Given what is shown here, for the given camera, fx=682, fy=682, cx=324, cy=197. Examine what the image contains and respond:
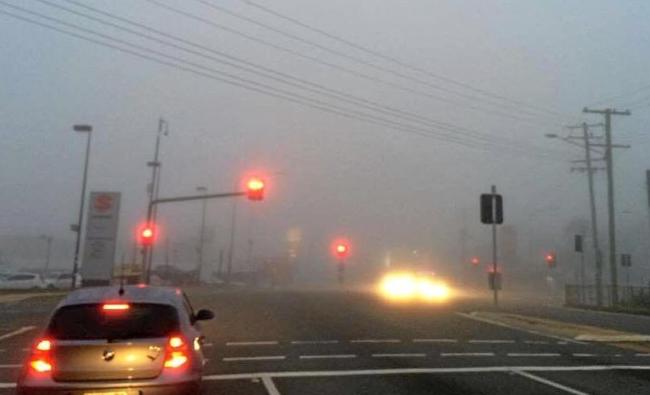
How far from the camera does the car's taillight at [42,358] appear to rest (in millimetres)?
6742

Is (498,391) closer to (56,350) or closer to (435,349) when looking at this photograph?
(435,349)

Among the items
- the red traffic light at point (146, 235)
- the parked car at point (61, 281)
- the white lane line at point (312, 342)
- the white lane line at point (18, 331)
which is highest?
Answer: the red traffic light at point (146, 235)

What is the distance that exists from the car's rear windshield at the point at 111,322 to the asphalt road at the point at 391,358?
2.70 meters

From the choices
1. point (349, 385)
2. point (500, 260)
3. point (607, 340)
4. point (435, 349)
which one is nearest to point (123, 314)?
point (349, 385)

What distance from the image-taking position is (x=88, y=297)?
24.5 ft

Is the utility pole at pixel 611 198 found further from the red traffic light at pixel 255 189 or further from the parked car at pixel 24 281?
the parked car at pixel 24 281

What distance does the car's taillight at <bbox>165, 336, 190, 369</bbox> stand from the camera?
690cm

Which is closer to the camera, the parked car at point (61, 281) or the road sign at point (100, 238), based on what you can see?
the road sign at point (100, 238)

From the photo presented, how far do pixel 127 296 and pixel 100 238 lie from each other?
3757 cm

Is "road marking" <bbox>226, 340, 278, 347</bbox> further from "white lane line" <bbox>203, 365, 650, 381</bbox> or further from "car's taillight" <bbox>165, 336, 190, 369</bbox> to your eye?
"car's taillight" <bbox>165, 336, 190, 369</bbox>

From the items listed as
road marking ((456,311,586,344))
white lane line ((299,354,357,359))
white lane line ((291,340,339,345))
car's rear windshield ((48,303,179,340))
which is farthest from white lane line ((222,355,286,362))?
road marking ((456,311,586,344))

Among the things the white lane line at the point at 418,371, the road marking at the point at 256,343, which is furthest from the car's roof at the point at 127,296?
the road marking at the point at 256,343

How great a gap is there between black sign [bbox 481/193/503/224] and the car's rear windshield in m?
20.0

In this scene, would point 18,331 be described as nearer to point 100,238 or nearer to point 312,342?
point 312,342
